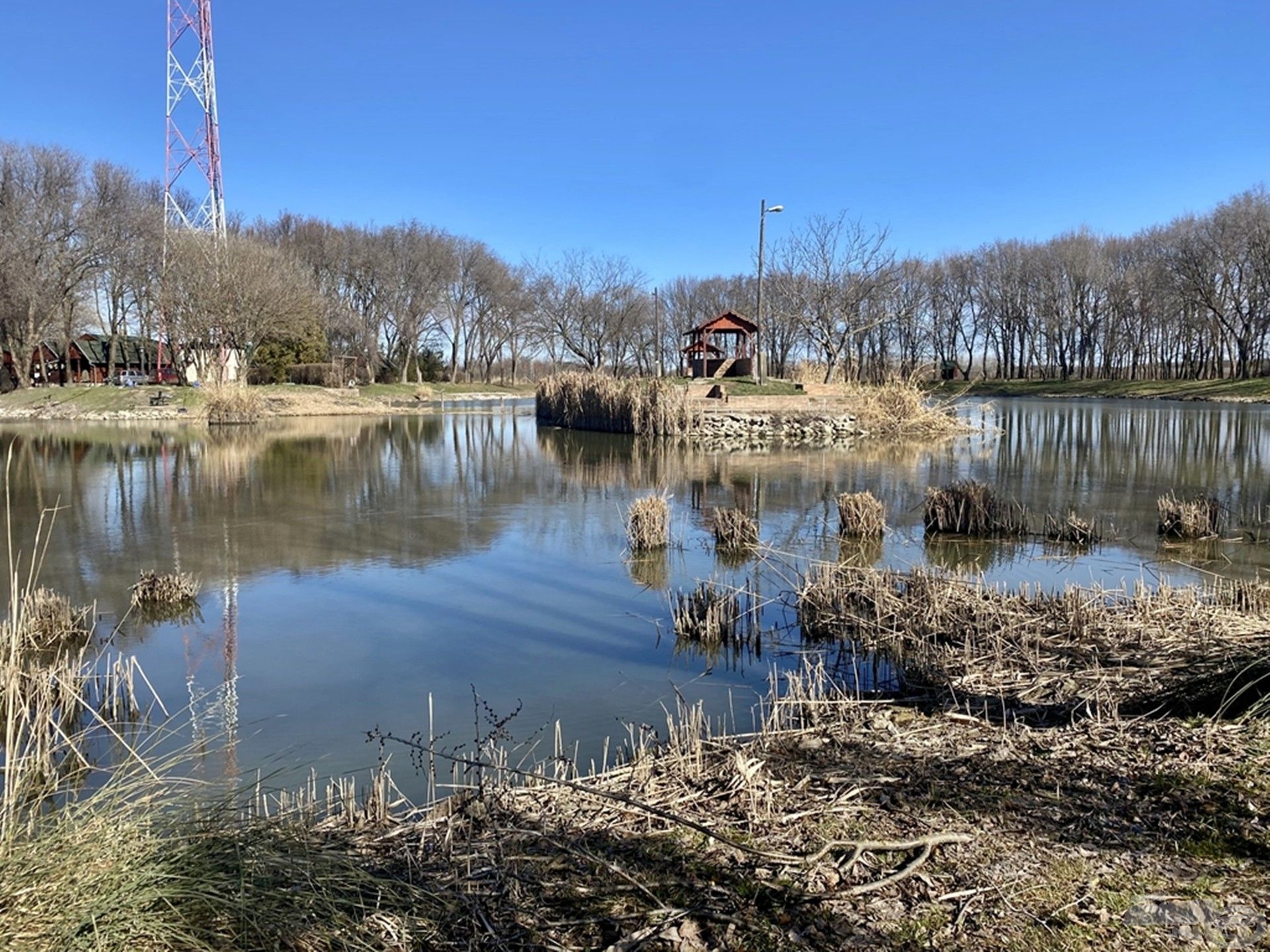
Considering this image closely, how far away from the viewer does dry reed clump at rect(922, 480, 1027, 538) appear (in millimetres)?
11031

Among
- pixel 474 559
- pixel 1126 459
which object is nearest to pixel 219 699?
pixel 474 559

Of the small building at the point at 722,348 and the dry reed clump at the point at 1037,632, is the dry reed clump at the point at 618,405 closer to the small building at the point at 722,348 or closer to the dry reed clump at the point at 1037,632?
the small building at the point at 722,348

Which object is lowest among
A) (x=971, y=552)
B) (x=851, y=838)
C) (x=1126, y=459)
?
(x=971, y=552)

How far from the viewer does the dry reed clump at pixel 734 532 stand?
1029 cm

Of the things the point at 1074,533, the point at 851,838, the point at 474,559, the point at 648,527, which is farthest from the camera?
the point at 1074,533

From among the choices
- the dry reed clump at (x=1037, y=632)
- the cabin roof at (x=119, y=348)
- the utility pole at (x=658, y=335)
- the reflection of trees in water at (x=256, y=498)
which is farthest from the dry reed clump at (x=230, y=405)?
the dry reed clump at (x=1037, y=632)

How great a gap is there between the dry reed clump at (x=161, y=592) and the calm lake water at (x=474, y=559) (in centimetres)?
22

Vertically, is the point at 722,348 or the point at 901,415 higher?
the point at 722,348

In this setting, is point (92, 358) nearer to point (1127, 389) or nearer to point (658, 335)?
point (658, 335)

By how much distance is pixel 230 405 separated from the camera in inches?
1318

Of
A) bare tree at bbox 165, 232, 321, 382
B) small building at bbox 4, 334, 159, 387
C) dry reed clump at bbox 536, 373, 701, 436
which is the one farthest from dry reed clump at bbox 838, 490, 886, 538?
small building at bbox 4, 334, 159, 387

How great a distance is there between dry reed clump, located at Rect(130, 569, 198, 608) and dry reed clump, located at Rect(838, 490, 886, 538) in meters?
7.19

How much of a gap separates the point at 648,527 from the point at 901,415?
19552 mm

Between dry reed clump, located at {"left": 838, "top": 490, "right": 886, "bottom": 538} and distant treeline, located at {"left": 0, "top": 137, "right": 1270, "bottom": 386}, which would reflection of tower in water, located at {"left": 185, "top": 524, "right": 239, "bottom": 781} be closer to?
dry reed clump, located at {"left": 838, "top": 490, "right": 886, "bottom": 538}
